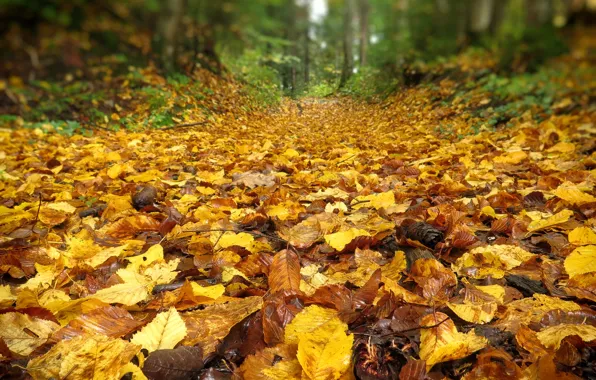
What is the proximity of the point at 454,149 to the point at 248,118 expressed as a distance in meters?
1.36

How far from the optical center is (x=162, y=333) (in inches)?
28.5

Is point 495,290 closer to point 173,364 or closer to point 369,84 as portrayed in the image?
point 173,364

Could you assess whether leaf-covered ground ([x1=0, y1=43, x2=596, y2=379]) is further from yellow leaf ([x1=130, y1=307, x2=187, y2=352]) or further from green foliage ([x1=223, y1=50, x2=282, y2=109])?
green foliage ([x1=223, y1=50, x2=282, y2=109])

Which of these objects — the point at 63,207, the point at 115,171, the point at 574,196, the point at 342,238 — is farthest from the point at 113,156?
the point at 574,196

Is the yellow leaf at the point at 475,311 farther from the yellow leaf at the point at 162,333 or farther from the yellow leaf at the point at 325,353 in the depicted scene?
the yellow leaf at the point at 162,333

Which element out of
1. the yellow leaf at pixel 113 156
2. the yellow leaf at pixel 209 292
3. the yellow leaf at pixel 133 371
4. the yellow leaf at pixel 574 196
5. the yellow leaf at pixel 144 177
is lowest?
the yellow leaf at pixel 133 371

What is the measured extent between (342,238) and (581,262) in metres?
0.60

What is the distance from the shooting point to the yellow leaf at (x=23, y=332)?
70 centimetres

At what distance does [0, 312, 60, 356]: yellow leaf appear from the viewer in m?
0.70

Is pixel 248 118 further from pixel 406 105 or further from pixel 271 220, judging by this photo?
pixel 271 220

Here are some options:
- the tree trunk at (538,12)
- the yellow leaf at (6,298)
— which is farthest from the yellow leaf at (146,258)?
the tree trunk at (538,12)

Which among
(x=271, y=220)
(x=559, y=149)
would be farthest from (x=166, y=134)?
(x=559, y=149)

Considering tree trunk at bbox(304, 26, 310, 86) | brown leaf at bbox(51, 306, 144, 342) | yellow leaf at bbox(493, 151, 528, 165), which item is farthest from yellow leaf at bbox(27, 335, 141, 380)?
yellow leaf at bbox(493, 151, 528, 165)

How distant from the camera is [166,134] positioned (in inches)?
92.4
